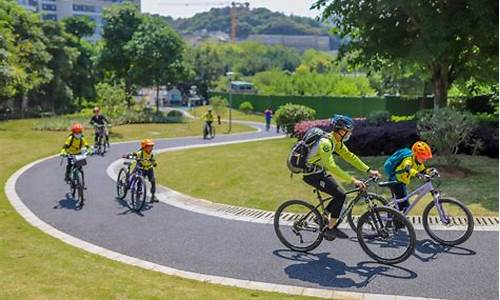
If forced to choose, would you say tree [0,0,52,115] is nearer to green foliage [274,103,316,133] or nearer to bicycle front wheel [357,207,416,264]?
green foliage [274,103,316,133]

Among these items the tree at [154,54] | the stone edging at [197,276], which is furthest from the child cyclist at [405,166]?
the tree at [154,54]

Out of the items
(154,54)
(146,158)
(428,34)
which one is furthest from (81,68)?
(146,158)

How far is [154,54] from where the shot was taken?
3956cm

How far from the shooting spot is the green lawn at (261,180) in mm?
10744

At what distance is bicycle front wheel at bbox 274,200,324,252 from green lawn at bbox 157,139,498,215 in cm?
263

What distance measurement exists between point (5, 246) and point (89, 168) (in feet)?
30.0

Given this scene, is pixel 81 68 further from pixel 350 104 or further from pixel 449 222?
pixel 449 222

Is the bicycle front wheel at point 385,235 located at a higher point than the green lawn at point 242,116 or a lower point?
higher

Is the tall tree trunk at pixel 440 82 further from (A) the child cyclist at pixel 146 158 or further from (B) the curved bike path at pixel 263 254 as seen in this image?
(A) the child cyclist at pixel 146 158

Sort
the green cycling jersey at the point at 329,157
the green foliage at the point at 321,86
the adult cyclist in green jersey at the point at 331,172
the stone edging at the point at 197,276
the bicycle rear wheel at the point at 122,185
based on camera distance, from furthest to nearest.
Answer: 1. the green foliage at the point at 321,86
2. the bicycle rear wheel at the point at 122,185
3. the adult cyclist in green jersey at the point at 331,172
4. the green cycling jersey at the point at 329,157
5. the stone edging at the point at 197,276

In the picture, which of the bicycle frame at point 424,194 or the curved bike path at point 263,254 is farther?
the bicycle frame at point 424,194

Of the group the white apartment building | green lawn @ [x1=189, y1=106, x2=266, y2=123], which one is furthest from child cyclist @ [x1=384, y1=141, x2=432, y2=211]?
the white apartment building

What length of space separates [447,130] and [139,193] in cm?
695

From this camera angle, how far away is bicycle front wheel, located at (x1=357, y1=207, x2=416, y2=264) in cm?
689
